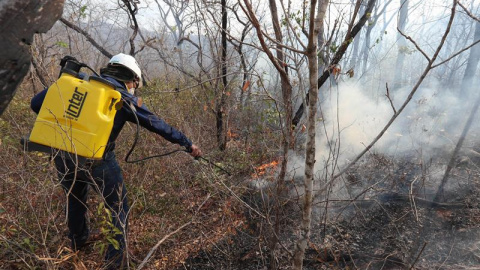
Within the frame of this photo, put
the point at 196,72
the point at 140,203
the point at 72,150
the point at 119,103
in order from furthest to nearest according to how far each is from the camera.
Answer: the point at 196,72, the point at 140,203, the point at 119,103, the point at 72,150

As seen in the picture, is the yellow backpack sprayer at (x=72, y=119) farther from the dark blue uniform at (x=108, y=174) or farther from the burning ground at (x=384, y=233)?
the burning ground at (x=384, y=233)

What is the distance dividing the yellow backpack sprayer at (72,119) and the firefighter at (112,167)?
215 millimetres

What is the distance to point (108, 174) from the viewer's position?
8.84 ft

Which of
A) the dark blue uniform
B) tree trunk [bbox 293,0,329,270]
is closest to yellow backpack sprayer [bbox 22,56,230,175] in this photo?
the dark blue uniform

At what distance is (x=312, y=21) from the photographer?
1.38m

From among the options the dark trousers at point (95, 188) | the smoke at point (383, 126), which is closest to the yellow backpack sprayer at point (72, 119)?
the dark trousers at point (95, 188)

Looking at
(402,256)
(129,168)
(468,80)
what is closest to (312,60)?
(402,256)

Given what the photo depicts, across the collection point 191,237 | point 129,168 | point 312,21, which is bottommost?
point 191,237

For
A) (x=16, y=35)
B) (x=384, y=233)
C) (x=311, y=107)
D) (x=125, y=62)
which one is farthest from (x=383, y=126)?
(x=16, y=35)

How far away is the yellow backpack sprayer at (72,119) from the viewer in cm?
227

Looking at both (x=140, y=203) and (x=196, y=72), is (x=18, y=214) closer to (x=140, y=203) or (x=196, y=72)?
(x=140, y=203)

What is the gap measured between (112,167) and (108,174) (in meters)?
0.08

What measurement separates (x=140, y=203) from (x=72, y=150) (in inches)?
57.0

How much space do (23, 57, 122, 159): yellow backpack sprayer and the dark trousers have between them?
30 cm
